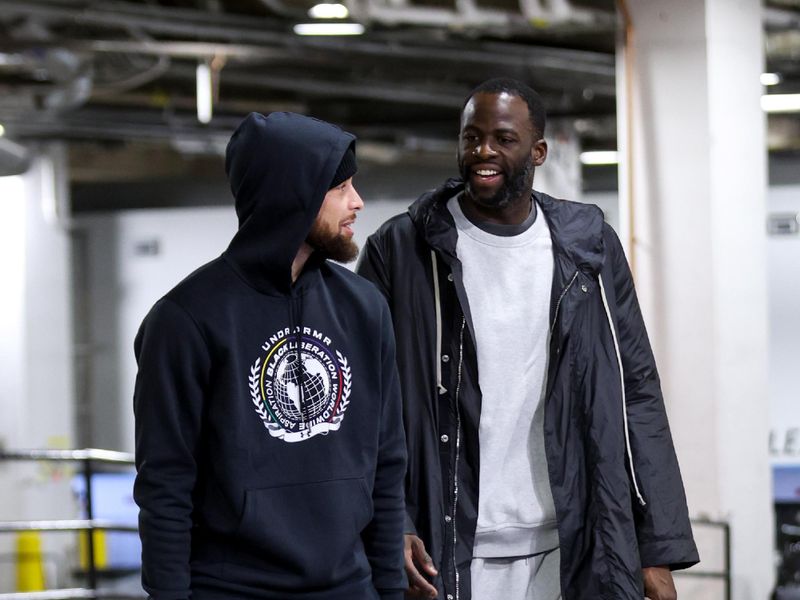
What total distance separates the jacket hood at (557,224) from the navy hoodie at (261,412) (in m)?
0.49

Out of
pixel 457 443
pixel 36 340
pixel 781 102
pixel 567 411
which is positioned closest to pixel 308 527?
pixel 457 443

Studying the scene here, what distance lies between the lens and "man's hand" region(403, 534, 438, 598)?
204cm

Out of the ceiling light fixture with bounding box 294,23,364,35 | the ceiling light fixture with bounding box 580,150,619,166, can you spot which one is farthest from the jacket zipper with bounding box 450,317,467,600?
the ceiling light fixture with bounding box 580,150,619,166

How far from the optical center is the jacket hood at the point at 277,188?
1.64 metres

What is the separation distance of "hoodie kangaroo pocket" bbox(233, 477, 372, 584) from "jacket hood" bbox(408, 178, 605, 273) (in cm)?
64

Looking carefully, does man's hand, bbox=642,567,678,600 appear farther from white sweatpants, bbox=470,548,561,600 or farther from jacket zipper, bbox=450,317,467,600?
jacket zipper, bbox=450,317,467,600

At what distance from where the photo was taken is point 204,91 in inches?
293

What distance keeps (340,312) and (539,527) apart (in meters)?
0.64

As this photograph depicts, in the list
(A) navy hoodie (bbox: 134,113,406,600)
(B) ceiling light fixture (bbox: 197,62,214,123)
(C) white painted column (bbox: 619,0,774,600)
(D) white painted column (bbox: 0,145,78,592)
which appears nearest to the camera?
(A) navy hoodie (bbox: 134,113,406,600)

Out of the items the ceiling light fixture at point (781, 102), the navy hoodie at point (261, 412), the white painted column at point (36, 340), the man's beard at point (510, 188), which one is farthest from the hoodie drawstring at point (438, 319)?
the white painted column at point (36, 340)

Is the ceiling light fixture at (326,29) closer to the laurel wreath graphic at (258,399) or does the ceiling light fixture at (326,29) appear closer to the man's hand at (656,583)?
the man's hand at (656,583)

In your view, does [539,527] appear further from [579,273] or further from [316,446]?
[316,446]

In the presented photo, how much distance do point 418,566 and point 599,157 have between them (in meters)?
7.89

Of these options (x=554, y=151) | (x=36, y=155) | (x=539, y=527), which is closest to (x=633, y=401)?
(x=539, y=527)
